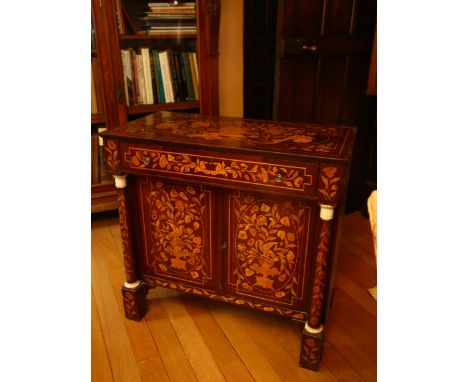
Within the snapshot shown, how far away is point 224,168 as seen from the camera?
114 cm

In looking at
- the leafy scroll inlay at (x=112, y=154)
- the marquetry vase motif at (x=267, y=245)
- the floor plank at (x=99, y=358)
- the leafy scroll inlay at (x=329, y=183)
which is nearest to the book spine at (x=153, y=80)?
the leafy scroll inlay at (x=112, y=154)

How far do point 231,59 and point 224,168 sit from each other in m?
1.27

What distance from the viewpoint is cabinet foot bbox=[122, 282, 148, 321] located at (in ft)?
4.74

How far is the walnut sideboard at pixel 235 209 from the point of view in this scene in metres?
1.10

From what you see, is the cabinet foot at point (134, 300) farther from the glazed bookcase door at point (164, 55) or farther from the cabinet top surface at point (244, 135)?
the glazed bookcase door at point (164, 55)

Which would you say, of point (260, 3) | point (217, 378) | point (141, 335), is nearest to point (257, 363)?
point (217, 378)

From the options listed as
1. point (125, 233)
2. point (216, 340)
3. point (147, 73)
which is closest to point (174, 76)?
point (147, 73)

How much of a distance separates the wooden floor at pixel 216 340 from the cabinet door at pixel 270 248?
0.20m

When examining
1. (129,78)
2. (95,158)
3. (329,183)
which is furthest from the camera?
(95,158)

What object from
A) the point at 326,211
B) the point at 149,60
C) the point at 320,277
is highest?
the point at 149,60

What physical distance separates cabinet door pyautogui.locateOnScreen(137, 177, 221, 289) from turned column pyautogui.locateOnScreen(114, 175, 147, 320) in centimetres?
5

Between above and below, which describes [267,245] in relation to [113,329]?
above

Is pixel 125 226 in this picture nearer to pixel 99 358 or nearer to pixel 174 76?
pixel 99 358
